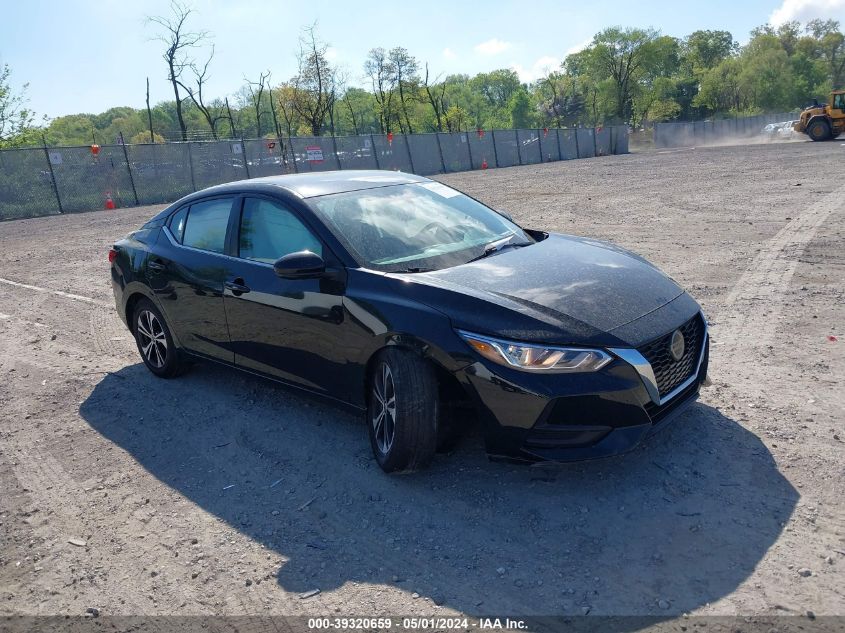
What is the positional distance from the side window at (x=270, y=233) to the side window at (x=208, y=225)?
226mm

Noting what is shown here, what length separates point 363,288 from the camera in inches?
151

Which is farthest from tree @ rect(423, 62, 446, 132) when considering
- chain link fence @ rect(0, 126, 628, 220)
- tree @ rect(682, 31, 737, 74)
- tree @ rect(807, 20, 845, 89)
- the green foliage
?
tree @ rect(807, 20, 845, 89)

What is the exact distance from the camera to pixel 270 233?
4.54 meters

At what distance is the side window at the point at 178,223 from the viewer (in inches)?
210

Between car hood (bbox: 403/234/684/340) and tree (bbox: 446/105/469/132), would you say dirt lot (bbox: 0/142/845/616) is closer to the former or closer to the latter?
car hood (bbox: 403/234/684/340)

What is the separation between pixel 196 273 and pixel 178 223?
26.1 inches

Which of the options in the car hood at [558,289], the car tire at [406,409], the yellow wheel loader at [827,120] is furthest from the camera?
the yellow wheel loader at [827,120]

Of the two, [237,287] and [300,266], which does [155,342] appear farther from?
[300,266]

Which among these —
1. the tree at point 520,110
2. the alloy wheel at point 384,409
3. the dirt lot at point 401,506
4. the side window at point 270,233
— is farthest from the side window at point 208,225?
the tree at point 520,110

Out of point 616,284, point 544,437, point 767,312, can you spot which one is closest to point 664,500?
point 544,437

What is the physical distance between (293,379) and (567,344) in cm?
190

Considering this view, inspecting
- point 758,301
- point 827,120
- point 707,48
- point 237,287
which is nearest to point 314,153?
point 758,301

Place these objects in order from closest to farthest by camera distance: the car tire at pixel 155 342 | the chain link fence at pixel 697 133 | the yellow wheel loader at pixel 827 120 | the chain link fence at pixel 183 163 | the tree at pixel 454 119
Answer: the car tire at pixel 155 342 → the chain link fence at pixel 183 163 → the yellow wheel loader at pixel 827 120 → the chain link fence at pixel 697 133 → the tree at pixel 454 119

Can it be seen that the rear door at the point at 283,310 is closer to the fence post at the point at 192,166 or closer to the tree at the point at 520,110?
the fence post at the point at 192,166
